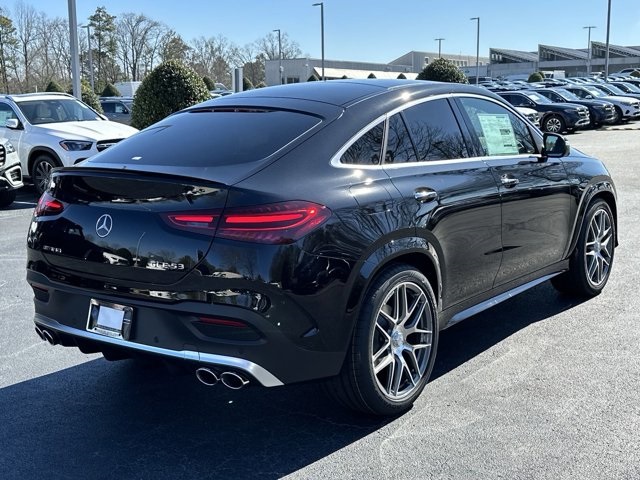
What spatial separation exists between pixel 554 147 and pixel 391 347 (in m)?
2.40

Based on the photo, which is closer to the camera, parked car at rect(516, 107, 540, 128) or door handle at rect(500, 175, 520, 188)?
door handle at rect(500, 175, 520, 188)

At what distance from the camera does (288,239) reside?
3176 millimetres

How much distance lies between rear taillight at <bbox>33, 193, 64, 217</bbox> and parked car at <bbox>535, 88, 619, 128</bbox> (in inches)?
1059

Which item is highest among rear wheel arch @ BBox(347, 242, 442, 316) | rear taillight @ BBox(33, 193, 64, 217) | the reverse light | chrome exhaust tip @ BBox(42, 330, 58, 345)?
rear taillight @ BBox(33, 193, 64, 217)

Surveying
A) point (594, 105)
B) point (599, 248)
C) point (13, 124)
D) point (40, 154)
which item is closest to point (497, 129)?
point (599, 248)

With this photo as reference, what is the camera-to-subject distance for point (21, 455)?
342cm

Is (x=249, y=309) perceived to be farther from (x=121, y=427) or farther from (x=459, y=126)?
(x=459, y=126)

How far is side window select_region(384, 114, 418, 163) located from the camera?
389 cm

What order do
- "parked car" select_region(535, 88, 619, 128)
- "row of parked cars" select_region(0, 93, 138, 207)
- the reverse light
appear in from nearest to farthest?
"row of parked cars" select_region(0, 93, 138, 207) → the reverse light → "parked car" select_region(535, 88, 619, 128)

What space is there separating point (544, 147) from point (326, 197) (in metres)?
2.52

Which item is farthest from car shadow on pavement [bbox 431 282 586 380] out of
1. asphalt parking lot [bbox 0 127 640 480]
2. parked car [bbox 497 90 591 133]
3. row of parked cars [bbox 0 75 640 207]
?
parked car [bbox 497 90 591 133]

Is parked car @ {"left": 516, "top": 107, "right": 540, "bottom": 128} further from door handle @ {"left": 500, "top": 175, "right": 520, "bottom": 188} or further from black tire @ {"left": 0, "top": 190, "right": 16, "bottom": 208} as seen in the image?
door handle @ {"left": 500, "top": 175, "right": 520, "bottom": 188}

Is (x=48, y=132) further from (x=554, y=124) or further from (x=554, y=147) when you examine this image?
(x=554, y=124)

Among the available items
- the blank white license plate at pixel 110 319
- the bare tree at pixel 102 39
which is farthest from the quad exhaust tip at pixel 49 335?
the bare tree at pixel 102 39
